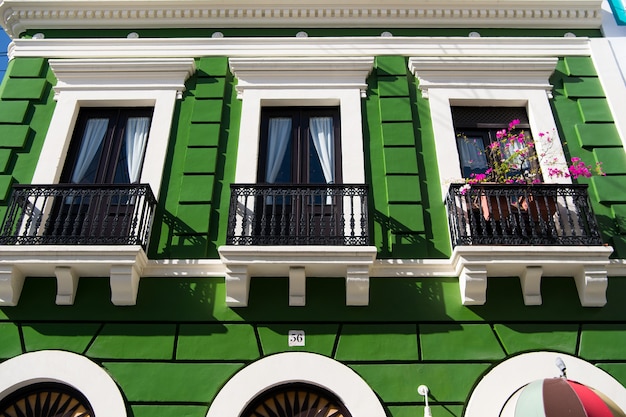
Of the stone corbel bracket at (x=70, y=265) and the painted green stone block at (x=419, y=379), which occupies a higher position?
the stone corbel bracket at (x=70, y=265)

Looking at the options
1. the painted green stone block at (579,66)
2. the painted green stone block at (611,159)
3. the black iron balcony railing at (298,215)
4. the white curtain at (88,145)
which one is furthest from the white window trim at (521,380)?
the white curtain at (88,145)

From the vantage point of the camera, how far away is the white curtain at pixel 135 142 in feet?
25.7

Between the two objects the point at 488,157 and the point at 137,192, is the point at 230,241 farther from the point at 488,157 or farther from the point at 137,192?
the point at 488,157

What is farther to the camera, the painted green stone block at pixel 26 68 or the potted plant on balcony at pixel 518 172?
the painted green stone block at pixel 26 68

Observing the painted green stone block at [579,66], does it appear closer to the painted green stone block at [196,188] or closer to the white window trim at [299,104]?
the white window trim at [299,104]

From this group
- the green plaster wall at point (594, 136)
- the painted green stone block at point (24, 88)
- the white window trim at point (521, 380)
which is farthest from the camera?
the painted green stone block at point (24, 88)

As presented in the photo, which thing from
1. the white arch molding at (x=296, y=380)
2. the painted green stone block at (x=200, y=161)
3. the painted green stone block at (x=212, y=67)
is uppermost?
the painted green stone block at (x=212, y=67)

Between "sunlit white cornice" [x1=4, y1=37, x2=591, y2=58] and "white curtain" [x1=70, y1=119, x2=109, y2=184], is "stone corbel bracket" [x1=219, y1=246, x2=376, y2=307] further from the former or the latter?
"sunlit white cornice" [x1=4, y1=37, x2=591, y2=58]

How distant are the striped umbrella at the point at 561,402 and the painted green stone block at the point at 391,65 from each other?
510cm

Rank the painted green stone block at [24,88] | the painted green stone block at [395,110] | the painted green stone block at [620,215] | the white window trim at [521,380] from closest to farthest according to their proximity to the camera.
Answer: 1. the white window trim at [521,380]
2. the painted green stone block at [620,215]
3. the painted green stone block at [395,110]
4. the painted green stone block at [24,88]

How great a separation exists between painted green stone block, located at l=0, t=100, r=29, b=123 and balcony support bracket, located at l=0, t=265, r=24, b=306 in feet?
8.75

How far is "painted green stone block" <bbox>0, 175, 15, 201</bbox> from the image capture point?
24.2 ft

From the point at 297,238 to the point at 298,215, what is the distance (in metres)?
0.47

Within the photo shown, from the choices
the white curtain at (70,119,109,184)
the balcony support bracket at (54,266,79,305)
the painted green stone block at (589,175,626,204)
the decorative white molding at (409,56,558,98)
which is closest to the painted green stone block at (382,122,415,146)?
the decorative white molding at (409,56,558,98)
